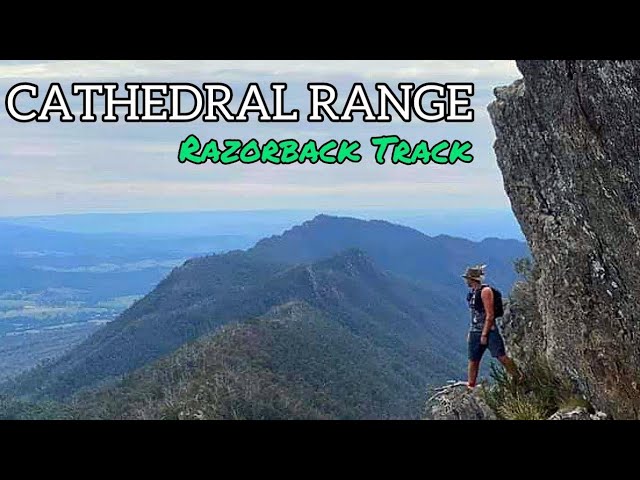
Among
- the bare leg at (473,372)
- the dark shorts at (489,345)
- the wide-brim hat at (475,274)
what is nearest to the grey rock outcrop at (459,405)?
the bare leg at (473,372)

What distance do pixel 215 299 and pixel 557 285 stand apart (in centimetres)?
5381

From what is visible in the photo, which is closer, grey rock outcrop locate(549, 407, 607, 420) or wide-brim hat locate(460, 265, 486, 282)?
grey rock outcrop locate(549, 407, 607, 420)

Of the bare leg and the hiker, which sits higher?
the hiker

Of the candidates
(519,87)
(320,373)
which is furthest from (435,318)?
(519,87)

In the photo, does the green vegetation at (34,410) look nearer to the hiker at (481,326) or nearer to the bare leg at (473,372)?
the bare leg at (473,372)

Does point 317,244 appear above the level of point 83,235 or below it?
below

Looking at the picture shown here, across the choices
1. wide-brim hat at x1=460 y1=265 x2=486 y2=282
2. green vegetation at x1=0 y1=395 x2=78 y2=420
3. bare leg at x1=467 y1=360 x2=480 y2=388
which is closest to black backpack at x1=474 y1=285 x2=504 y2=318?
wide-brim hat at x1=460 y1=265 x2=486 y2=282

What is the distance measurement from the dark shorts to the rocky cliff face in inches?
22.7

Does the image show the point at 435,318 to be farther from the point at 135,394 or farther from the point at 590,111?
the point at 590,111

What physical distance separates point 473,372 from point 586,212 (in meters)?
2.72

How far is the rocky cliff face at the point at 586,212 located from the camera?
7.47 metres

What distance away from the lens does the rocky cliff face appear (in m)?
→ 7.47

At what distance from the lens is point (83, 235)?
173875mm

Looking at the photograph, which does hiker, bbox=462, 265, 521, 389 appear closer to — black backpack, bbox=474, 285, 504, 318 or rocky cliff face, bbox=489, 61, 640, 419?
black backpack, bbox=474, 285, 504, 318
